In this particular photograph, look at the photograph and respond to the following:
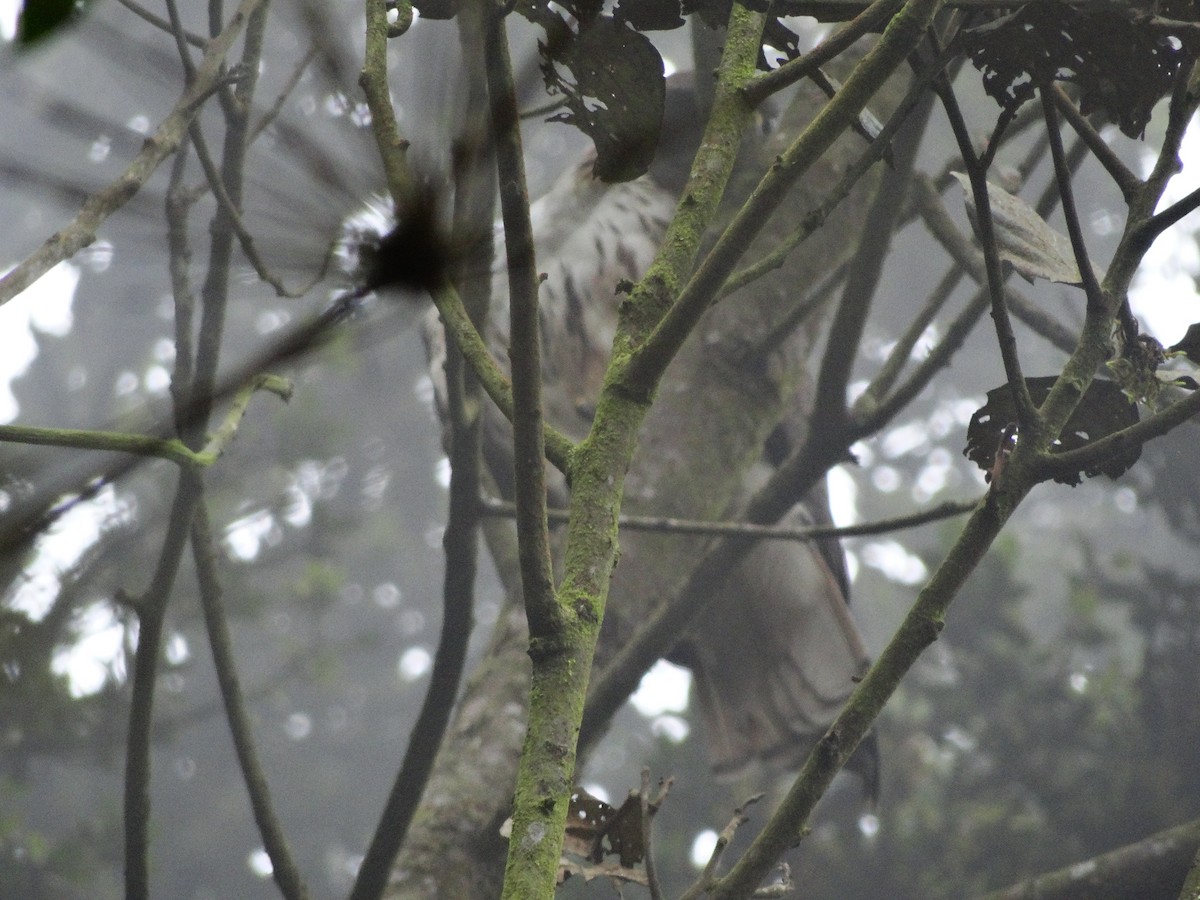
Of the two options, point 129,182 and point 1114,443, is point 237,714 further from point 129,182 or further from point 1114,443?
point 1114,443

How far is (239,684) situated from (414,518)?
1101 centimetres

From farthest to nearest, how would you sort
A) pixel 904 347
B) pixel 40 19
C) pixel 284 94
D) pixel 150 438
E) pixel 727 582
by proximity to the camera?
1. pixel 727 582
2. pixel 904 347
3. pixel 284 94
4. pixel 150 438
5. pixel 40 19

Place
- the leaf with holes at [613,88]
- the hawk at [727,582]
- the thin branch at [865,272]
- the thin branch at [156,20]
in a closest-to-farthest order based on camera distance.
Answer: the leaf with holes at [613,88]
the thin branch at [156,20]
the thin branch at [865,272]
the hawk at [727,582]

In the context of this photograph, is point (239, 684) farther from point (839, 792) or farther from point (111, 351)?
point (111, 351)

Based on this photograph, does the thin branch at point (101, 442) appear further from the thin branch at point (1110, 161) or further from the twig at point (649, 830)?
the thin branch at point (1110, 161)

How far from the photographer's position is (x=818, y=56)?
80 centimetres

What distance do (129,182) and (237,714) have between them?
2.05 feet

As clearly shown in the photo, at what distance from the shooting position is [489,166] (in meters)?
1.00

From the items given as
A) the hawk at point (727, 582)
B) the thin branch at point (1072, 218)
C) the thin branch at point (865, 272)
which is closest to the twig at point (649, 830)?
the thin branch at point (1072, 218)

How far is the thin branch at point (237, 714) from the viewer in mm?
1233

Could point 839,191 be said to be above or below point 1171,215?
above

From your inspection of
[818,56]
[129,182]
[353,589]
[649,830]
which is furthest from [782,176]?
[353,589]

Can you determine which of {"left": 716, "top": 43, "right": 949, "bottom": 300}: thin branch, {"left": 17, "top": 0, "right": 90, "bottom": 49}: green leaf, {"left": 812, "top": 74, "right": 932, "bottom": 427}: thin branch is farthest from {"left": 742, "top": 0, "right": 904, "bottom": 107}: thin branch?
{"left": 812, "top": 74, "right": 932, "bottom": 427}: thin branch

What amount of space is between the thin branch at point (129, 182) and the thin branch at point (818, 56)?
1.79 feet
